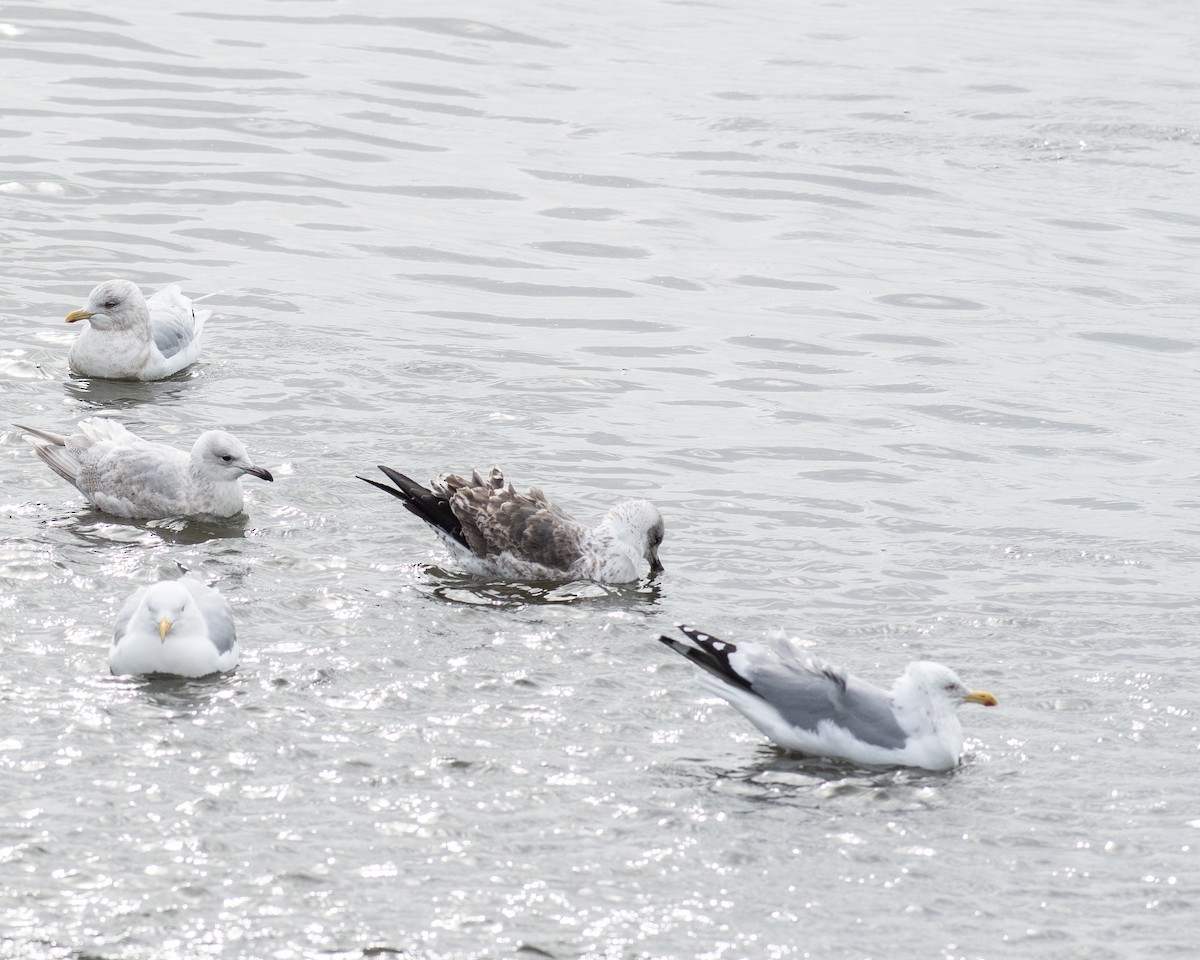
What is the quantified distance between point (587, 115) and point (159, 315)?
9.91 m

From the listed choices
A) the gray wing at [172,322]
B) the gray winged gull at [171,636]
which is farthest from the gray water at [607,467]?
the gray wing at [172,322]

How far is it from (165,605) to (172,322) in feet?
20.3

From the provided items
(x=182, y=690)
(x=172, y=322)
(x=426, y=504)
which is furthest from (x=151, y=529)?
(x=172, y=322)

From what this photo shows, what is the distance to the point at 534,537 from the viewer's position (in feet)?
36.2

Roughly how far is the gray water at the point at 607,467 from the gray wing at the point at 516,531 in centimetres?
30

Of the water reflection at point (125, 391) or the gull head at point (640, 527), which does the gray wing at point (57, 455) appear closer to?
the water reflection at point (125, 391)

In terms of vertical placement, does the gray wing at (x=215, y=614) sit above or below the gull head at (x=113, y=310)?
below

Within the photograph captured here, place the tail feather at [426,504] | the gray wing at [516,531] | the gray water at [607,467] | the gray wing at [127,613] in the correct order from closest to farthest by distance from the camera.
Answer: the gray water at [607,467]
the gray wing at [127,613]
the gray wing at [516,531]
the tail feather at [426,504]

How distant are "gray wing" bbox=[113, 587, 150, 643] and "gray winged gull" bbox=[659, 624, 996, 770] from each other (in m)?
2.62

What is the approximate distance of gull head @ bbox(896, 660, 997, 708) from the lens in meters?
8.79

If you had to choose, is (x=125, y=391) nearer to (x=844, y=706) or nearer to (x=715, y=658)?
(x=715, y=658)

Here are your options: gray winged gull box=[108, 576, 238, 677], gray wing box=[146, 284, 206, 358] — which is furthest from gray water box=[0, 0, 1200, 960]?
gray wing box=[146, 284, 206, 358]

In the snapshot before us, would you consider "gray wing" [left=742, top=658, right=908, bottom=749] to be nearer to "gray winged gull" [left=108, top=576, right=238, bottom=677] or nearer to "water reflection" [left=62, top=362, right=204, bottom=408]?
"gray winged gull" [left=108, top=576, right=238, bottom=677]

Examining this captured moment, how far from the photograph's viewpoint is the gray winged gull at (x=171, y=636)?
28.9ft
